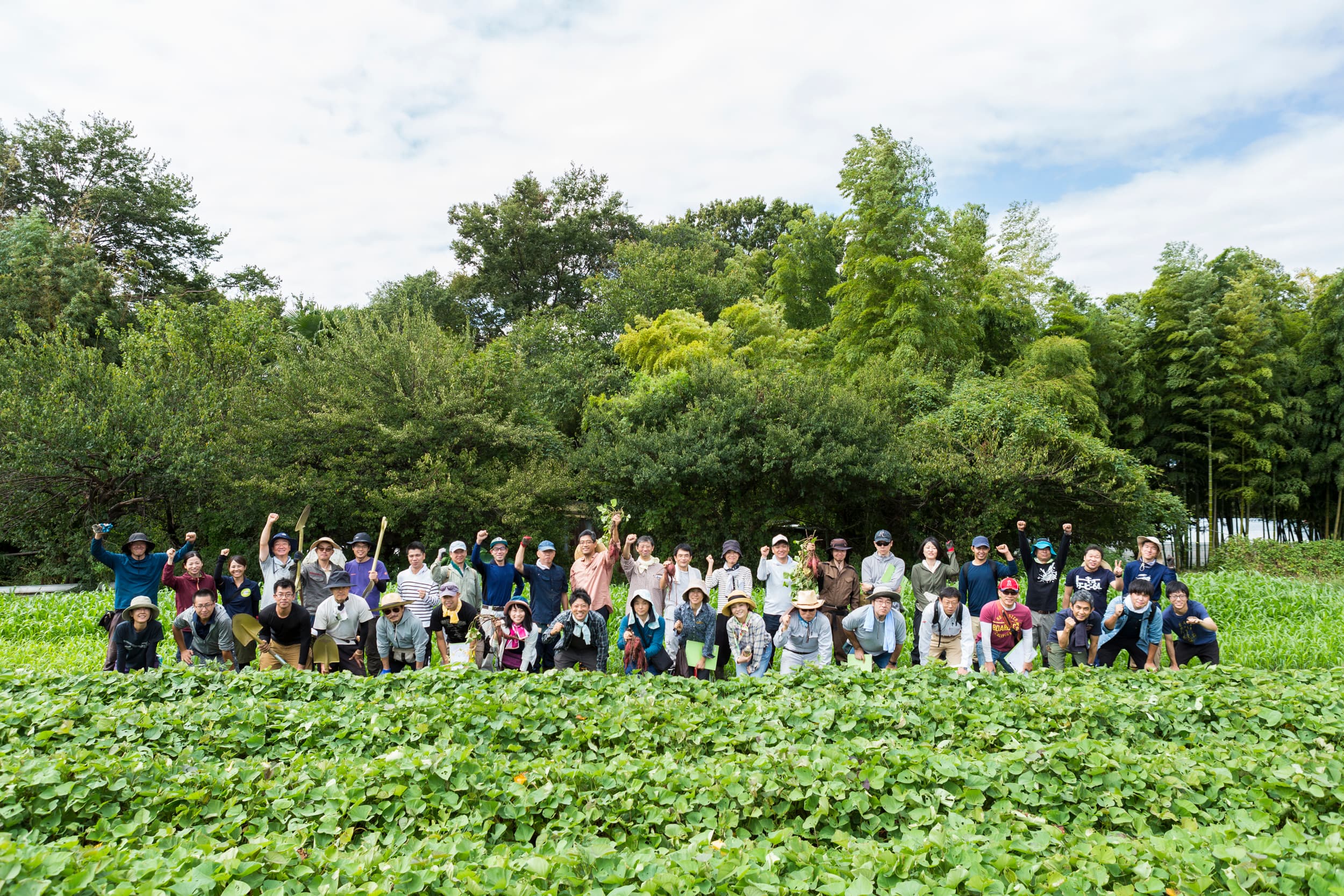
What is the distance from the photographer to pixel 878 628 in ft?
25.0

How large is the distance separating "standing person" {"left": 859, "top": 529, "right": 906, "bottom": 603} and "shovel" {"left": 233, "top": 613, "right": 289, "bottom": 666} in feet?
19.5

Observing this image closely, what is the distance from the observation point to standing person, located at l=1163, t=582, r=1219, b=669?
7.38 meters

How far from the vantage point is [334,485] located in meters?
15.6

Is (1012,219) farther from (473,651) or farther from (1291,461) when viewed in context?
(473,651)

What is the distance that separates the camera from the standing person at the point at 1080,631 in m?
7.65

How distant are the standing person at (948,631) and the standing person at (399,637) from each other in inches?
183

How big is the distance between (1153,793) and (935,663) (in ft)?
7.60

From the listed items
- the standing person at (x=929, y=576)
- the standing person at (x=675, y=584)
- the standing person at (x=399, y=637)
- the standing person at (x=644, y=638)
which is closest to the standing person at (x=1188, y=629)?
the standing person at (x=929, y=576)

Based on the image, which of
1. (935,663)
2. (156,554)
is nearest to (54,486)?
(156,554)

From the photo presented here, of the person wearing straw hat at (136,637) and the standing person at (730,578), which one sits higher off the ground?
the standing person at (730,578)

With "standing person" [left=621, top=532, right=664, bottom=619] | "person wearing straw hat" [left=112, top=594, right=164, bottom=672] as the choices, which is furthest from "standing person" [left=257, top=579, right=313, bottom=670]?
"standing person" [left=621, top=532, right=664, bottom=619]

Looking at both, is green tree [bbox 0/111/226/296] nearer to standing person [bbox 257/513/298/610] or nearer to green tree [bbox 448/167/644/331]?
green tree [bbox 448/167/644/331]

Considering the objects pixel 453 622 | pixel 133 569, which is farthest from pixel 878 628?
pixel 133 569

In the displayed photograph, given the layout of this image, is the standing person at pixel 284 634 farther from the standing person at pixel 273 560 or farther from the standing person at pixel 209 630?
the standing person at pixel 273 560
